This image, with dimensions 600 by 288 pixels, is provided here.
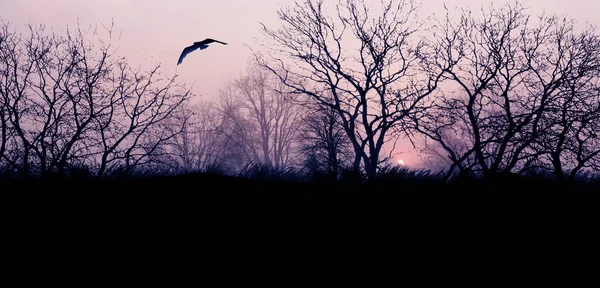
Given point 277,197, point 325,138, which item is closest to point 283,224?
point 277,197

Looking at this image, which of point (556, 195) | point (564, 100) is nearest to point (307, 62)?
point (564, 100)

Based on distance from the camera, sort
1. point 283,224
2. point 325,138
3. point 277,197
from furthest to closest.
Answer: point 325,138, point 277,197, point 283,224

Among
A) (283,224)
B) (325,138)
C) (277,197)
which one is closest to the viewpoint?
(283,224)

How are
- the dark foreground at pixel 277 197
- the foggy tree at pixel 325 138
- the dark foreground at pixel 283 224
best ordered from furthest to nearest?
1. the foggy tree at pixel 325 138
2. the dark foreground at pixel 277 197
3. the dark foreground at pixel 283 224

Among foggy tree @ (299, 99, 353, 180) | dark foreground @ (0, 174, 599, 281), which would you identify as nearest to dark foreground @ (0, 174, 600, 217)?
dark foreground @ (0, 174, 599, 281)

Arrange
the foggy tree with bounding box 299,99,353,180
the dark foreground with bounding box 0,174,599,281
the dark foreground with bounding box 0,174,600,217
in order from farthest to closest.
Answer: the foggy tree with bounding box 299,99,353,180 → the dark foreground with bounding box 0,174,600,217 → the dark foreground with bounding box 0,174,599,281

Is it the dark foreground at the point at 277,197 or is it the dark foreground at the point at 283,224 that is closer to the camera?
the dark foreground at the point at 283,224

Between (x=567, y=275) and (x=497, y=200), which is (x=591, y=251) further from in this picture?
(x=497, y=200)

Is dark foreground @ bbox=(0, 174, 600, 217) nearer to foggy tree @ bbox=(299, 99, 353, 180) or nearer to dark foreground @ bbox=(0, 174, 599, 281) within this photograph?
dark foreground @ bbox=(0, 174, 599, 281)

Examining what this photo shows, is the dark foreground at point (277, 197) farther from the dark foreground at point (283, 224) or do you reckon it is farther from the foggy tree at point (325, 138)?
the foggy tree at point (325, 138)

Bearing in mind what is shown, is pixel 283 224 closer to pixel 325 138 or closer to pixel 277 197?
pixel 277 197

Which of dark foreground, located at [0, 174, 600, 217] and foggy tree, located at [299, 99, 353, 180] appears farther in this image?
foggy tree, located at [299, 99, 353, 180]

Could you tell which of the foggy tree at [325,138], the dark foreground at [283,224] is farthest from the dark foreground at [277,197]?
the foggy tree at [325,138]

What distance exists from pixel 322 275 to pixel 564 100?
16254mm
